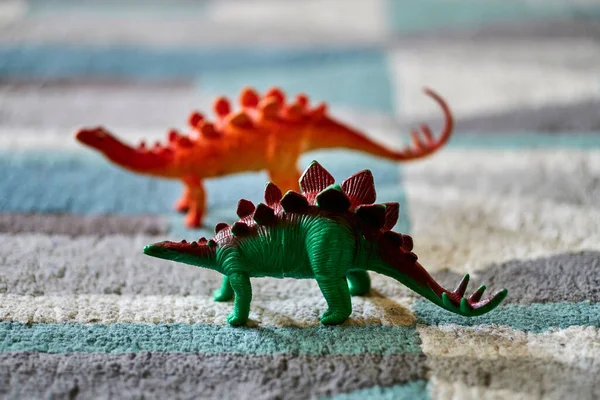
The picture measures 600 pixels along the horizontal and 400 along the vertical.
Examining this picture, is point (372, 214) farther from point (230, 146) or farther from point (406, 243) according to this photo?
point (230, 146)

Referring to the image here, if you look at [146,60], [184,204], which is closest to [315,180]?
[184,204]

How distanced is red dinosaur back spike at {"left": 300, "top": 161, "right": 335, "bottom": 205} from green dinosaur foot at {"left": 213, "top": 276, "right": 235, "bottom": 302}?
16 centimetres

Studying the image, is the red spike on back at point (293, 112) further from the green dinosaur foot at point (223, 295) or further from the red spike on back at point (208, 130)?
the green dinosaur foot at point (223, 295)

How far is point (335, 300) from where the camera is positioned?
0.81m

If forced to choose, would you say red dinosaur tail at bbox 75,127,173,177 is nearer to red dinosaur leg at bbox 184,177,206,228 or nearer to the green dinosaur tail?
red dinosaur leg at bbox 184,177,206,228

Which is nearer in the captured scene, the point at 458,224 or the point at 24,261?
the point at 24,261

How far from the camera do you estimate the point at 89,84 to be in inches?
64.9

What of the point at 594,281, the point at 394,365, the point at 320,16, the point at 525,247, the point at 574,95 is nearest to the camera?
the point at 394,365

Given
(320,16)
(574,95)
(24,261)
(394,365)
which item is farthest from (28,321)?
(320,16)

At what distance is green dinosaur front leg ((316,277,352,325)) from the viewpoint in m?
0.80

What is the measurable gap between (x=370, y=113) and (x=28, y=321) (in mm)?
900

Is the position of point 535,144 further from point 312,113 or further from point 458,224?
point 312,113

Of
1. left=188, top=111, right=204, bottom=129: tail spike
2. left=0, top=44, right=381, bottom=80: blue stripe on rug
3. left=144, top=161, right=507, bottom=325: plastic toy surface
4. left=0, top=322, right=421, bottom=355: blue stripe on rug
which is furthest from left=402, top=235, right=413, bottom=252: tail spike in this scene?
left=0, top=44, right=381, bottom=80: blue stripe on rug

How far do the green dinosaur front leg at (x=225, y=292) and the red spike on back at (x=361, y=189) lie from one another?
0.20m
